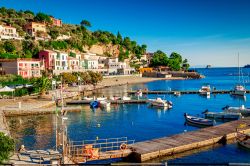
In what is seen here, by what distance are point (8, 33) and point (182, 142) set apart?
100 meters

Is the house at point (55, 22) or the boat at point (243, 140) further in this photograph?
the house at point (55, 22)

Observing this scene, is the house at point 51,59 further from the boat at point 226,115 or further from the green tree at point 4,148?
the green tree at point 4,148

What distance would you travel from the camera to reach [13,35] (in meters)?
117

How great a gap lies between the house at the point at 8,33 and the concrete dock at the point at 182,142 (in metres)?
95.0

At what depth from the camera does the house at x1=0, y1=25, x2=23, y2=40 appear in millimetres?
112250

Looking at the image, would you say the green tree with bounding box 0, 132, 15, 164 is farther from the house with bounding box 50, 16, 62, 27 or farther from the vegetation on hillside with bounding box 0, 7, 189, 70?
the house with bounding box 50, 16, 62, 27

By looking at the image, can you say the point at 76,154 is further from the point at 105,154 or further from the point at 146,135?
the point at 146,135

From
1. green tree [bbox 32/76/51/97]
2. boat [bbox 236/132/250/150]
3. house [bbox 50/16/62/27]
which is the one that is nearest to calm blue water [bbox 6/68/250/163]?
boat [bbox 236/132/250/150]

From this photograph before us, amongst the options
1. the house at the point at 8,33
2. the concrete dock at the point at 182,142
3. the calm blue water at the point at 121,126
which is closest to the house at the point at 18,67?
the calm blue water at the point at 121,126

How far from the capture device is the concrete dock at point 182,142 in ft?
92.2

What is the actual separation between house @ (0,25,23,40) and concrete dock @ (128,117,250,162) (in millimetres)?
94973

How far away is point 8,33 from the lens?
115000 millimetres

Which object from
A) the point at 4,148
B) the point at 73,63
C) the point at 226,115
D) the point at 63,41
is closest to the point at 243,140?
the point at 226,115

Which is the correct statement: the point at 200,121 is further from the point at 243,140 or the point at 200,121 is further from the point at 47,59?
the point at 47,59
